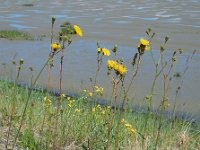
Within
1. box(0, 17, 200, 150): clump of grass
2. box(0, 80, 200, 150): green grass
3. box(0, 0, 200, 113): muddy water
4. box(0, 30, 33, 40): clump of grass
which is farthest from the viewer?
box(0, 30, 33, 40): clump of grass

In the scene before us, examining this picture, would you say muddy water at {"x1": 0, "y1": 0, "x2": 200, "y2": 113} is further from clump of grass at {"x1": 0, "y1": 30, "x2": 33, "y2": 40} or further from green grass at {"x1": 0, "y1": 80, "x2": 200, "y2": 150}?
green grass at {"x1": 0, "y1": 80, "x2": 200, "y2": 150}

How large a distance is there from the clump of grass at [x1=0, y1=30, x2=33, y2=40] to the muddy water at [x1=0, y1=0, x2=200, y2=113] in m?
0.35

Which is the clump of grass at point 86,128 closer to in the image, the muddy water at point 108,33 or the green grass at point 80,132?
the green grass at point 80,132

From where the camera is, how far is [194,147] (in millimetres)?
4180

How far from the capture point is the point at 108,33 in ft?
43.8

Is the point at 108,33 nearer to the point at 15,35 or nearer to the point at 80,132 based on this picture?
the point at 15,35

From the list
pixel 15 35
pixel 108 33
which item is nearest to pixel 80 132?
pixel 108 33

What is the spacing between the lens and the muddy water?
331 inches

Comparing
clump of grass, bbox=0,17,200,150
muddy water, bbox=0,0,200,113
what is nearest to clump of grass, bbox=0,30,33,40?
muddy water, bbox=0,0,200,113

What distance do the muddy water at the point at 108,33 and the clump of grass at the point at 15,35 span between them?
0.35m

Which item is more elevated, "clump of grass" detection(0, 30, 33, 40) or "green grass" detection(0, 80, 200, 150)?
"green grass" detection(0, 80, 200, 150)

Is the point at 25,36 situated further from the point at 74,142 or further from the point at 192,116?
the point at 74,142

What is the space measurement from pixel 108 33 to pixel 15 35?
2.60m

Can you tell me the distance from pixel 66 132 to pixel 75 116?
19.5 inches
